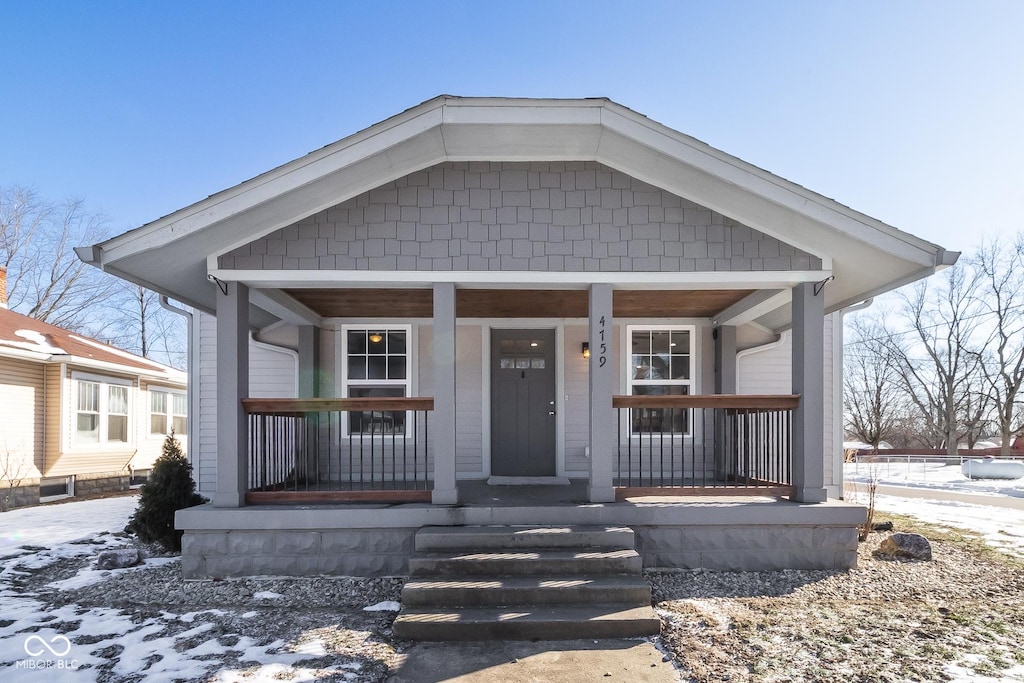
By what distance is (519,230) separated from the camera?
575 centimetres

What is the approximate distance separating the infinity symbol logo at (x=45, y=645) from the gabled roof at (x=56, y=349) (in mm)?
8005

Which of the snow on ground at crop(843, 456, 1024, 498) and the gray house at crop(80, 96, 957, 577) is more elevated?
the gray house at crop(80, 96, 957, 577)

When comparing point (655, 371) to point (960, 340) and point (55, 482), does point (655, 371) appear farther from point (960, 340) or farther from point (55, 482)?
point (960, 340)

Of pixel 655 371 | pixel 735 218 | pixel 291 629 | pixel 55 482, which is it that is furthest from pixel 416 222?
pixel 55 482

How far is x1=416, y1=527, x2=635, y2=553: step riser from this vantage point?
199 inches

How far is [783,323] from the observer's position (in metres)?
8.35

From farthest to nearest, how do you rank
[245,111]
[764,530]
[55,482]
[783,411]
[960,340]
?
[960,340] → [245,111] → [55,482] → [783,411] → [764,530]

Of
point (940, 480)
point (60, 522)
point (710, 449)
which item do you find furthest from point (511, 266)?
point (940, 480)

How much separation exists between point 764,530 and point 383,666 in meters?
3.60

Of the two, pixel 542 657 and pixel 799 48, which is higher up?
pixel 799 48

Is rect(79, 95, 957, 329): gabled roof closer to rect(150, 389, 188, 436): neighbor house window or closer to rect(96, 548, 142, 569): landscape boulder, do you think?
rect(96, 548, 142, 569): landscape boulder

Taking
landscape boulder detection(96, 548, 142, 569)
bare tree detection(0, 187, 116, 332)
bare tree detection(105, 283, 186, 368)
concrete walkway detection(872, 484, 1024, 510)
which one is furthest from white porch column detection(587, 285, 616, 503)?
bare tree detection(105, 283, 186, 368)

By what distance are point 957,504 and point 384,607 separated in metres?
10.7

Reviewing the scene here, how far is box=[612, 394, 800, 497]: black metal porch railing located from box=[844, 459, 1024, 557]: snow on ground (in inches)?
105
